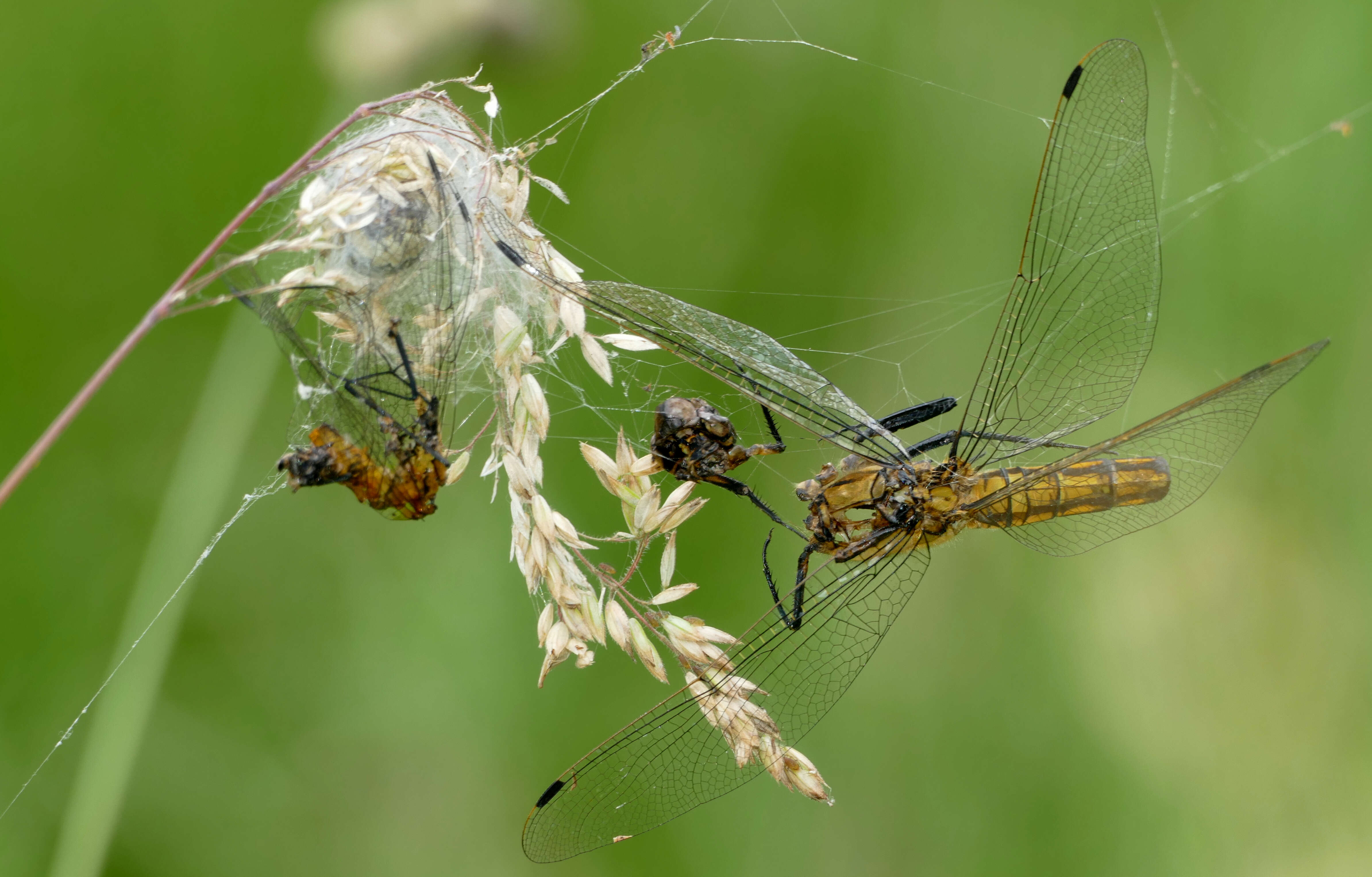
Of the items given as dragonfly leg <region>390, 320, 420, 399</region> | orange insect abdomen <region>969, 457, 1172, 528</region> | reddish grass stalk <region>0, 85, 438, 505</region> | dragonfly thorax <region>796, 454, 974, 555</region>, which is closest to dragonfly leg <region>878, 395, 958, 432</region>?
dragonfly thorax <region>796, 454, 974, 555</region>

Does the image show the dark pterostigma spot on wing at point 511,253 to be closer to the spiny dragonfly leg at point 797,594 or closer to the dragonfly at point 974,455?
the dragonfly at point 974,455

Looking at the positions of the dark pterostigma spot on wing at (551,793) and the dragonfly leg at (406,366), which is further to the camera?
the dark pterostigma spot on wing at (551,793)

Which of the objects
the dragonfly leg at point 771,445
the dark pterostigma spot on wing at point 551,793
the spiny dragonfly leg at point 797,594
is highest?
the dragonfly leg at point 771,445

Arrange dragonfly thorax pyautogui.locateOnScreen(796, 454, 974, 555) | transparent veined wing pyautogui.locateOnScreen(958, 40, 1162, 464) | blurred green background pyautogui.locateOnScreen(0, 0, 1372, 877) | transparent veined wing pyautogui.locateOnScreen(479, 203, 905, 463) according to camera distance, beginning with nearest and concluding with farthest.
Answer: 1. transparent veined wing pyautogui.locateOnScreen(479, 203, 905, 463)
2. transparent veined wing pyautogui.locateOnScreen(958, 40, 1162, 464)
3. dragonfly thorax pyautogui.locateOnScreen(796, 454, 974, 555)
4. blurred green background pyautogui.locateOnScreen(0, 0, 1372, 877)

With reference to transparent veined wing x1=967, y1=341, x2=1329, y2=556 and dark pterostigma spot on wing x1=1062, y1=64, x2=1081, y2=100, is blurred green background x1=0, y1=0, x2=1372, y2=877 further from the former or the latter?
dark pterostigma spot on wing x1=1062, y1=64, x2=1081, y2=100

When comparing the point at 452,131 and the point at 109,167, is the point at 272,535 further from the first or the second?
the point at 452,131

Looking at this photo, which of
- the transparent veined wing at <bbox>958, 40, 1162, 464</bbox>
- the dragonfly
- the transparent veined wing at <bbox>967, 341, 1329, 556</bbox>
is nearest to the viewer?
the transparent veined wing at <bbox>967, 341, 1329, 556</bbox>

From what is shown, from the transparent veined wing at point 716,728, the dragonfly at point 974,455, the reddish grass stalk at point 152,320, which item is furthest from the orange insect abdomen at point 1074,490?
the reddish grass stalk at point 152,320

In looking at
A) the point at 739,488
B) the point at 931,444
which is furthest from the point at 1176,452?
the point at 739,488
